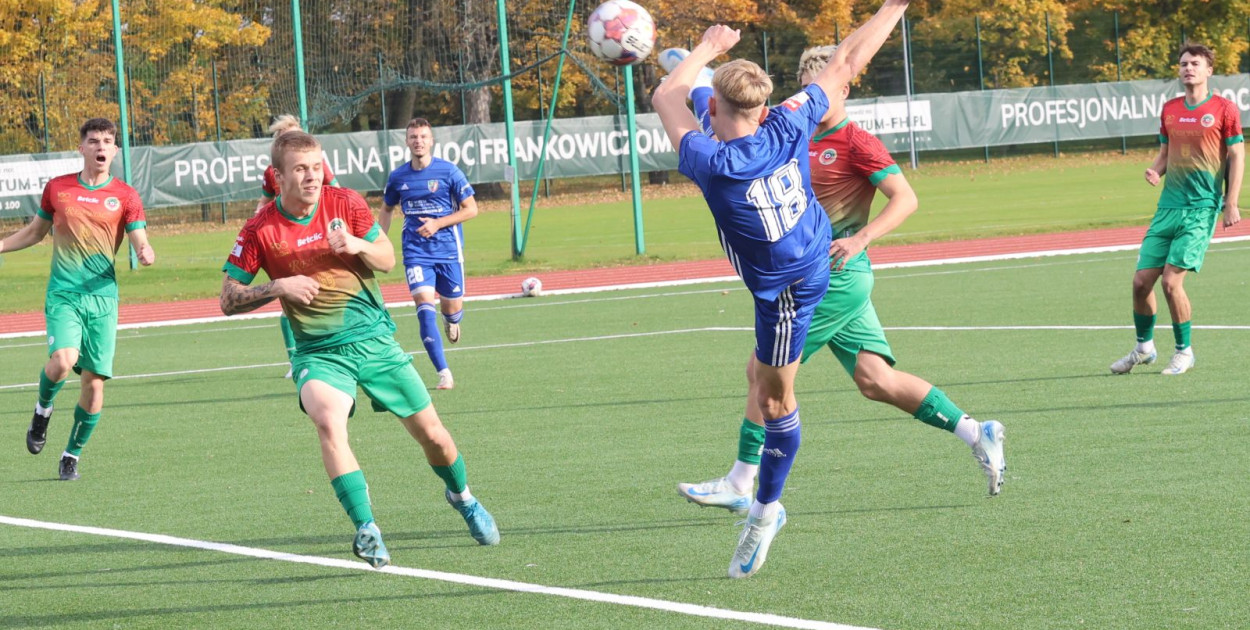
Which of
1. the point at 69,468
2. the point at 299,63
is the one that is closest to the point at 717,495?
the point at 69,468

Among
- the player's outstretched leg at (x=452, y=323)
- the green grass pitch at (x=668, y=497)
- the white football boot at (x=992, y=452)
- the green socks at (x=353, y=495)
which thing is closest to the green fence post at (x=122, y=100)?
the green grass pitch at (x=668, y=497)

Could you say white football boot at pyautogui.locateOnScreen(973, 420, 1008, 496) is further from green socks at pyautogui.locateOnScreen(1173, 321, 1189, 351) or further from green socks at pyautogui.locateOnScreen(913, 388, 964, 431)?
green socks at pyautogui.locateOnScreen(1173, 321, 1189, 351)

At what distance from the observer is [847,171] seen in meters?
7.43

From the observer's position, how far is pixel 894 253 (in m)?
24.0

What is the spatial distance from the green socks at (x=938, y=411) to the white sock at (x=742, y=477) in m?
0.81

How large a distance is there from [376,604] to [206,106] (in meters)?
28.0

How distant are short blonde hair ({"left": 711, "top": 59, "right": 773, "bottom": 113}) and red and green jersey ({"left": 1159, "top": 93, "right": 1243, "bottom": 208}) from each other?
6.38 meters

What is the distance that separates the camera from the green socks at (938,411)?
705cm

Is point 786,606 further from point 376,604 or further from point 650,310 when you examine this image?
point 650,310

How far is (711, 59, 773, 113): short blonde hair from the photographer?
18.7ft

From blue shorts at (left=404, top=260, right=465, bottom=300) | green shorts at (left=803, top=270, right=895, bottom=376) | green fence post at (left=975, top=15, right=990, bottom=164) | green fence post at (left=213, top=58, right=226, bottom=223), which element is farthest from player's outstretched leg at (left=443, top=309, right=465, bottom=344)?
green fence post at (left=975, top=15, right=990, bottom=164)

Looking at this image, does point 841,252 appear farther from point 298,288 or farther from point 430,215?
point 430,215

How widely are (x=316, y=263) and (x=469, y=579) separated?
147 centimetres

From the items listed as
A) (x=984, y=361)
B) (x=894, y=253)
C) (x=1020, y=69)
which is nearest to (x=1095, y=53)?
(x=1020, y=69)
